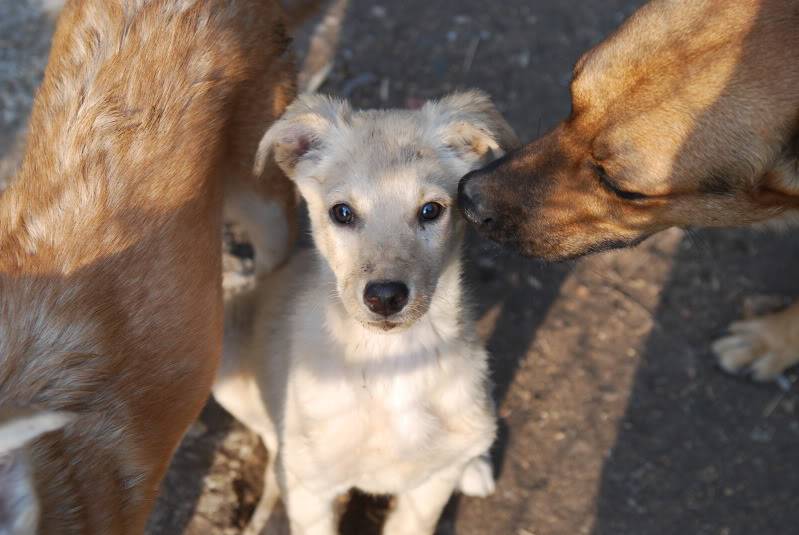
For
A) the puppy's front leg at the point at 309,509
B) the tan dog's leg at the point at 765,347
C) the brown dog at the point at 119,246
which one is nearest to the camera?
the brown dog at the point at 119,246

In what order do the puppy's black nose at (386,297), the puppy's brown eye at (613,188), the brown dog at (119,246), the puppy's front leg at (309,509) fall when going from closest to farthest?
1. the brown dog at (119,246)
2. the puppy's black nose at (386,297)
3. the puppy's brown eye at (613,188)
4. the puppy's front leg at (309,509)

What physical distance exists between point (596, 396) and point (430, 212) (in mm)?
Result: 1586

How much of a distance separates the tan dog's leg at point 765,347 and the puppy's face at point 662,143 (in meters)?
1.17

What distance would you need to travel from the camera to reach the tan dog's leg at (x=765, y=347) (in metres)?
3.78

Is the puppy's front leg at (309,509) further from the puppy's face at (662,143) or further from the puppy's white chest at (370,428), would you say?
the puppy's face at (662,143)

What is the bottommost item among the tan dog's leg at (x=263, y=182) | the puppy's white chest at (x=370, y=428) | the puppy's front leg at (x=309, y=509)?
the puppy's front leg at (x=309, y=509)

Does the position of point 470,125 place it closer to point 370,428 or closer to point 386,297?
point 386,297

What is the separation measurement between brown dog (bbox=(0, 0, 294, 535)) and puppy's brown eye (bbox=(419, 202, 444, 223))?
2.53ft

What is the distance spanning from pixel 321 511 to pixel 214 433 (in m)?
0.85

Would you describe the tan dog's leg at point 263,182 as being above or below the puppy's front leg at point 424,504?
above

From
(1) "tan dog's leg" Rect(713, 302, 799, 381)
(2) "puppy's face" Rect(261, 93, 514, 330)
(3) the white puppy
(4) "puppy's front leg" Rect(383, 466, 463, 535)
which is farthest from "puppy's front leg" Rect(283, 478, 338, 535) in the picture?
(1) "tan dog's leg" Rect(713, 302, 799, 381)

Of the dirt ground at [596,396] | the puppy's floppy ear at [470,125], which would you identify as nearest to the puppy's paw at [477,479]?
the dirt ground at [596,396]

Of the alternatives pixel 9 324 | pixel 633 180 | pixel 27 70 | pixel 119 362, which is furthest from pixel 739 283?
pixel 27 70

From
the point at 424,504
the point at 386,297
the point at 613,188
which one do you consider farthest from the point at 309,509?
the point at 613,188
